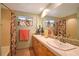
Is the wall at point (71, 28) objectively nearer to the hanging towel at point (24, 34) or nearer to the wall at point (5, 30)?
the hanging towel at point (24, 34)

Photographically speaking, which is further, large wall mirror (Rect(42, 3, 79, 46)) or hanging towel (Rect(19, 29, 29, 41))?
hanging towel (Rect(19, 29, 29, 41))

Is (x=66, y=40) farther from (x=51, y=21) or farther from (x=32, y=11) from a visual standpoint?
(x=32, y=11)

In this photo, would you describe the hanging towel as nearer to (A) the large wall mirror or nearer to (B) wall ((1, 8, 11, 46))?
(A) the large wall mirror

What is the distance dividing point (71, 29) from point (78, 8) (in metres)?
0.39

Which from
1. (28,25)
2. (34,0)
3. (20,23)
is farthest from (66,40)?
(34,0)

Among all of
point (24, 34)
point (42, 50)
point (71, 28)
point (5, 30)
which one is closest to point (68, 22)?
point (71, 28)

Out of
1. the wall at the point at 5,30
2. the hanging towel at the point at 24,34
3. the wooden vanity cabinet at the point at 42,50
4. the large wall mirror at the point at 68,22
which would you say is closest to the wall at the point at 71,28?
the large wall mirror at the point at 68,22

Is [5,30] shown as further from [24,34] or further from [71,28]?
[71,28]

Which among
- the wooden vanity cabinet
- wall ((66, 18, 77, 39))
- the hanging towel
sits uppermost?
wall ((66, 18, 77, 39))

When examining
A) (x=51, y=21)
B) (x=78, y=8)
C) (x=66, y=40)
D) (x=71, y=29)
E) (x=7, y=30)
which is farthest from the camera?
(x=7, y=30)

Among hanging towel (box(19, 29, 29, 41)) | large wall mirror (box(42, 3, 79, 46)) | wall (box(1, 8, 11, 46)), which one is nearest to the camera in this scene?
large wall mirror (box(42, 3, 79, 46))

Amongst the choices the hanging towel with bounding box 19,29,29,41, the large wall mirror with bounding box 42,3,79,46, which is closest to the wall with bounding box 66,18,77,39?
the large wall mirror with bounding box 42,3,79,46

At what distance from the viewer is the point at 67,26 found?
203 cm

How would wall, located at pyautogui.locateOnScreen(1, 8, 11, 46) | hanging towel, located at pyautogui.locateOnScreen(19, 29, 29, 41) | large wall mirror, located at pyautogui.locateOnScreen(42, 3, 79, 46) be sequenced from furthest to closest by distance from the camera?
wall, located at pyautogui.locateOnScreen(1, 8, 11, 46), hanging towel, located at pyautogui.locateOnScreen(19, 29, 29, 41), large wall mirror, located at pyautogui.locateOnScreen(42, 3, 79, 46)
